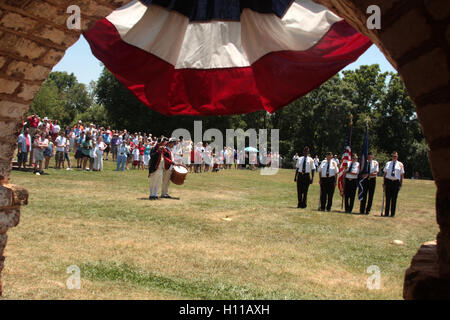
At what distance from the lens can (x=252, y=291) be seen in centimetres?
541

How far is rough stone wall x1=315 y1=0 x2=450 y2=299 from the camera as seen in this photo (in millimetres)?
1779

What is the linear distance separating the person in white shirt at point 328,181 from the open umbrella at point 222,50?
30.0 feet

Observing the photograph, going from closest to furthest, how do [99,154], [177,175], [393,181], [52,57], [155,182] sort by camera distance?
[52,57] < [155,182] < [177,175] < [393,181] < [99,154]

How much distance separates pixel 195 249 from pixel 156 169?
6750 mm

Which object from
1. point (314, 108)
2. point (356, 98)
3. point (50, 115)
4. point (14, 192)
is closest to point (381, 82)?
point (356, 98)

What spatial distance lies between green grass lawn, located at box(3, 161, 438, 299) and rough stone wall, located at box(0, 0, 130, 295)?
159 centimetres

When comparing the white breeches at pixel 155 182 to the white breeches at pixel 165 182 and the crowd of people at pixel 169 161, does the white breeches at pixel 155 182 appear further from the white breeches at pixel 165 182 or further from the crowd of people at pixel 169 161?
the white breeches at pixel 165 182

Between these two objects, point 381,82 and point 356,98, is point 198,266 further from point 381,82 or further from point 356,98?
point 381,82

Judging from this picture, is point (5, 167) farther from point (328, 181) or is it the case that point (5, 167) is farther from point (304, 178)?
point (328, 181)

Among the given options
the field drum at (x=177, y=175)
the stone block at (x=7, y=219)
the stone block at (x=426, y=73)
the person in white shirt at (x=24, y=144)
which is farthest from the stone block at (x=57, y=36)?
the person in white shirt at (x=24, y=144)

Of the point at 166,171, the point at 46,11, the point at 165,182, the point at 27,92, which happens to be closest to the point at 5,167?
the point at 27,92

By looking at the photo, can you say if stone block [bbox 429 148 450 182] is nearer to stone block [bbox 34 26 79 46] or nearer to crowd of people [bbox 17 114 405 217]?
stone block [bbox 34 26 79 46]

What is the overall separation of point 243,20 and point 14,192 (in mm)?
3573

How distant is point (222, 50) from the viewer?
5859mm
